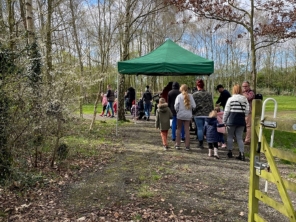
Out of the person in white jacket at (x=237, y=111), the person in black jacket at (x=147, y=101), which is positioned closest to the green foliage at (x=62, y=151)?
the person in white jacket at (x=237, y=111)

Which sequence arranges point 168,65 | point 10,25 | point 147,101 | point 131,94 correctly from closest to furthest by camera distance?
point 10,25 < point 168,65 < point 147,101 < point 131,94

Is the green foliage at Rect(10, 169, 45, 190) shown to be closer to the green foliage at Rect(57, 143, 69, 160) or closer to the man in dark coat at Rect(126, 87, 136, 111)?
the green foliage at Rect(57, 143, 69, 160)

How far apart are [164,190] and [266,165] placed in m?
2.08

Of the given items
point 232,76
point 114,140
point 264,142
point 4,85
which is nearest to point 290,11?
point 114,140

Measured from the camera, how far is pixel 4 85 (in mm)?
4137

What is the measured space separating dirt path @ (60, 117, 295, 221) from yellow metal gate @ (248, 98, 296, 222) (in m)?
0.89

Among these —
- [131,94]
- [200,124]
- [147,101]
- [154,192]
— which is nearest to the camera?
[154,192]

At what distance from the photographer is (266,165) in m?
2.77

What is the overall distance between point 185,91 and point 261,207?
3.72m

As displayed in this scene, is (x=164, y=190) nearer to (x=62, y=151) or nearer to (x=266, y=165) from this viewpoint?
(x=266, y=165)

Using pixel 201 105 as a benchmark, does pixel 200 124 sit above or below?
below

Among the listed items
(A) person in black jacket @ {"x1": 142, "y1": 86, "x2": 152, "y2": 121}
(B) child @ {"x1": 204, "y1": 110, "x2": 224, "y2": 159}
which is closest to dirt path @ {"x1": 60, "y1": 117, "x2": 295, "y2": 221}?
(B) child @ {"x1": 204, "y1": 110, "x2": 224, "y2": 159}

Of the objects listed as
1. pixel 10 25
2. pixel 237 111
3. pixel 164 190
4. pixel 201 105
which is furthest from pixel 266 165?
pixel 10 25

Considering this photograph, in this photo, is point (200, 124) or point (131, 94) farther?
point (131, 94)
